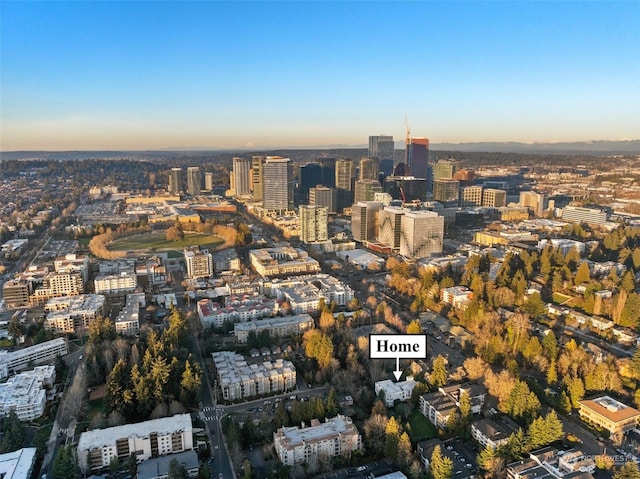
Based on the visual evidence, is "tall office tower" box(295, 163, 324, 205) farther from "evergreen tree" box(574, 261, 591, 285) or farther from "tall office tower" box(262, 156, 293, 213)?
"evergreen tree" box(574, 261, 591, 285)

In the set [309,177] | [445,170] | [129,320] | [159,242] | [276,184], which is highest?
[445,170]

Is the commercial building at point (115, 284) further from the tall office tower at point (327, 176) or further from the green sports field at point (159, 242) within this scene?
the tall office tower at point (327, 176)

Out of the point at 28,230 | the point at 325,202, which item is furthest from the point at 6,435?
the point at 325,202

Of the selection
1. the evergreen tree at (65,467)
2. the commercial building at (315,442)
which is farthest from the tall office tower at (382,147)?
the evergreen tree at (65,467)

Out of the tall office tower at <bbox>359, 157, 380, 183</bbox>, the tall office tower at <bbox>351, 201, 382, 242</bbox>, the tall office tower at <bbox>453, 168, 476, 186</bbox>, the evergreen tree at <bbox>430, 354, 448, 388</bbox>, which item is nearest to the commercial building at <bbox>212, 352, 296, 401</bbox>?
the evergreen tree at <bbox>430, 354, 448, 388</bbox>

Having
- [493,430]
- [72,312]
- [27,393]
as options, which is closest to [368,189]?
[72,312]

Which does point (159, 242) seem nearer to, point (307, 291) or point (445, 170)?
point (307, 291)

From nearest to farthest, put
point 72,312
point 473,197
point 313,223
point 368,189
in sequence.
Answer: point 72,312 < point 313,223 < point 368,189 < point 473,197

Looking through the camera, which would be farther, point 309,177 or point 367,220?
point 309,177
